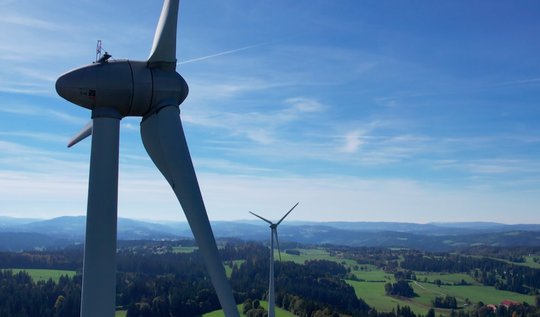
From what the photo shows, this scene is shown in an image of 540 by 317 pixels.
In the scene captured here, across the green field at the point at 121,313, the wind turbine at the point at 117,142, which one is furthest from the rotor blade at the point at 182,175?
the green field at the point at 121,313

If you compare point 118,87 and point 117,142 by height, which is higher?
point 118,87

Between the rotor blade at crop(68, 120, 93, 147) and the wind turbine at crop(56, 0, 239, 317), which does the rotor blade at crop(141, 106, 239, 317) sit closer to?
the wind turbine at crop(56, 0, 239, 317)

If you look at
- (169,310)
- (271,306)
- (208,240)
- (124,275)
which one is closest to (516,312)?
(169,310)

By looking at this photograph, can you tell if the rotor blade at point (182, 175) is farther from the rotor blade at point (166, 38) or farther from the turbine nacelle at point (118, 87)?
the rotor blade at point (166, 38)

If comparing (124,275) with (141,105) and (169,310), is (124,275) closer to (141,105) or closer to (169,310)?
(169,310)

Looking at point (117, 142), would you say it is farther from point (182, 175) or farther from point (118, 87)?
point (182, 175)

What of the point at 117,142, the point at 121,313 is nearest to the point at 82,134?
the point at 117,142

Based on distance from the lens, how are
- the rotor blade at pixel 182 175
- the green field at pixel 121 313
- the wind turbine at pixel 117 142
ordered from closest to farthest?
the wind turbine at pixel 117 142, the rotor blade at pixel 182 175, the green field at pixel 121 313
